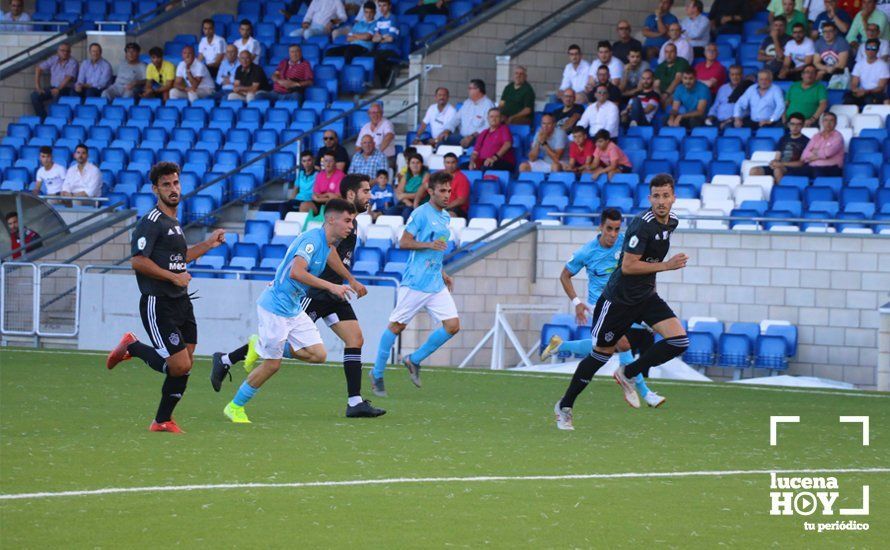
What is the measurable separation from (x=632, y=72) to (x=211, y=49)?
844 cm

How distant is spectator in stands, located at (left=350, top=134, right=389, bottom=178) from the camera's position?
2389 centimetres

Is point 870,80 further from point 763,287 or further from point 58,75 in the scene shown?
point 58,75

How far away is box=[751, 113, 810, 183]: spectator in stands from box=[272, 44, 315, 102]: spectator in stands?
30.2 ft

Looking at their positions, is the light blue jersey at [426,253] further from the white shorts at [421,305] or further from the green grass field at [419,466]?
the green grass field at [419,466]

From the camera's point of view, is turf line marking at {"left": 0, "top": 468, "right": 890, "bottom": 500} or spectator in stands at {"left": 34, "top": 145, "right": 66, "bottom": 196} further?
spectator in stands at {"left": 34, "top": 145, "right": 66, "bottom": 196}

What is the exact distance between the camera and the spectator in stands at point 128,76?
28.9 metres

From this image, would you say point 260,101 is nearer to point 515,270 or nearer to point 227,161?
point 227,161

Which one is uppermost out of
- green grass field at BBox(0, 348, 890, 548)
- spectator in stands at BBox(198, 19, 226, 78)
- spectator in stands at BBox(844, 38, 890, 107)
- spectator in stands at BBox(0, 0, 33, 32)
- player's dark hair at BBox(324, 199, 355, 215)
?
spectator in stands at BBox(0, 0, 33, 32)

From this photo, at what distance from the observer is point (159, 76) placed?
28594mm

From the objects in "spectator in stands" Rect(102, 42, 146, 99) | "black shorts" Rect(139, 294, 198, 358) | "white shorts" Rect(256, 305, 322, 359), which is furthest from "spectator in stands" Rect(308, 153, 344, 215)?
"black shorts" Rect(139, 294, 198, 358)

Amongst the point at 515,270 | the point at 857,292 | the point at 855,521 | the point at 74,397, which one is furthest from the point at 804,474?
the point at 515,270

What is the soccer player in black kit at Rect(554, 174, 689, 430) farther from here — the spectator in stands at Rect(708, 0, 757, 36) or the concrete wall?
the spectator in stands at Rect(708, 0, 757, 36)

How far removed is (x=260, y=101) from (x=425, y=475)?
1871 centimetres

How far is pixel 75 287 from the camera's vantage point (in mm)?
21672
